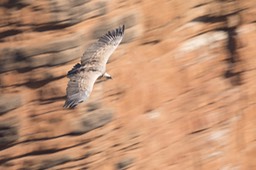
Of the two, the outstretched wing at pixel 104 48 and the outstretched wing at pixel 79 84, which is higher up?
the outstretched wing at pixel 104 48

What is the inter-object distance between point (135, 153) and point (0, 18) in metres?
2.80

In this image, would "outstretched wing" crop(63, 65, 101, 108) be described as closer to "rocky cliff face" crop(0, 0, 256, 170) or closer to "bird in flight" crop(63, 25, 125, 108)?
"bird in flight" crop(63, 25, 125, 108)

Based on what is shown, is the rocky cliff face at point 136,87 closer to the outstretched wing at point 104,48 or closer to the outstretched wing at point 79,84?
the outstretched wing at point 104,48

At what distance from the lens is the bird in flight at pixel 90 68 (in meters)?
9.83

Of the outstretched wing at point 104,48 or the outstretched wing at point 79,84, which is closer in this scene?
the outstretched wing at point 79,84

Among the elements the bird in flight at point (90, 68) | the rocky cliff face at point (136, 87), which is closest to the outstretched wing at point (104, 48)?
the bird in flight at point (90, 68)

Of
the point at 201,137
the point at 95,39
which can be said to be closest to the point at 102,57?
the point at 95,39

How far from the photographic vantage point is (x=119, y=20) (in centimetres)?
1066

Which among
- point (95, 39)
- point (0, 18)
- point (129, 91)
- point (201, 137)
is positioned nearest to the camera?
point (0, 18)

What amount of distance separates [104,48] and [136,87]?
1.06m

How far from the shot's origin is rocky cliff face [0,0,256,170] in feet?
33.3

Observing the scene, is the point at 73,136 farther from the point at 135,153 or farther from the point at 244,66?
the point at 244,66

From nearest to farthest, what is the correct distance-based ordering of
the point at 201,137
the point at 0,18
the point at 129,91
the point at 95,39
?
the point at 0,18 → the point at 95,39 → the point at 129,91 → the point at 201,137

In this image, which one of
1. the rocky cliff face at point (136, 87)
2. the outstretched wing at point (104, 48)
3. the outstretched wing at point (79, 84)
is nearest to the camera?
the outstretched wing at point (79, 84)
